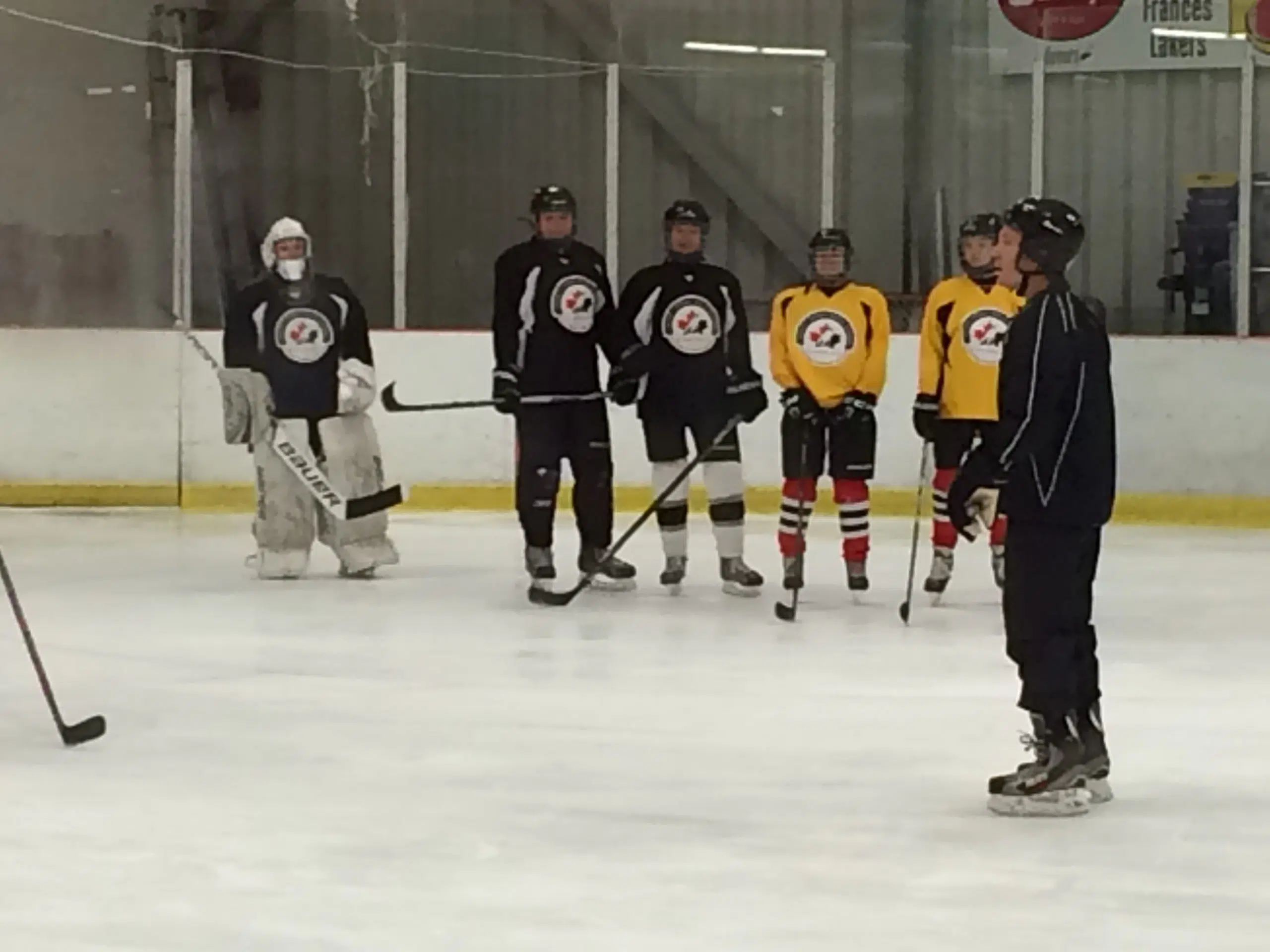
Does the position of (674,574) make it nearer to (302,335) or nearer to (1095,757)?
(302,335)

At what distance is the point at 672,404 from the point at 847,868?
3.18 metres

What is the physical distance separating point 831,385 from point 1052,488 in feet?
8.74

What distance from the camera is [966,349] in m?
5.95

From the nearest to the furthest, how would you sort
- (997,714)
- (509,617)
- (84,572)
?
(997,714)
(509,617)
(84,572)

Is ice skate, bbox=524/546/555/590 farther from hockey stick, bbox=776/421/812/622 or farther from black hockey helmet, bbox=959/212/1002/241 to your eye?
black hockey helmet, bbox=959/212/1002/241

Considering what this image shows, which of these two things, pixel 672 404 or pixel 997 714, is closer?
pixel 997 714

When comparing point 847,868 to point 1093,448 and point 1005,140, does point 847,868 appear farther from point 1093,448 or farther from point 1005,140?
point 1005,140

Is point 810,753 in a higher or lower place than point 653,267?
lower

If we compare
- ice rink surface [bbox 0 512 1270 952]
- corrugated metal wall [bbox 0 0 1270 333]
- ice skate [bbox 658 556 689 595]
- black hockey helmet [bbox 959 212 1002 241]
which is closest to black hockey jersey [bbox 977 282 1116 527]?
ice rink surface [bbox 0 512 1270 952]

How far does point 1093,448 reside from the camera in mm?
3404

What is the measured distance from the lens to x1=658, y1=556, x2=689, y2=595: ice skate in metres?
6.36

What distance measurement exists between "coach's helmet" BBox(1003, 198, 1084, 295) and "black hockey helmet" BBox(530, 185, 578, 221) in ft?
9.07

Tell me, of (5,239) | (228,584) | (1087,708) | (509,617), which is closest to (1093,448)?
(1087,708)

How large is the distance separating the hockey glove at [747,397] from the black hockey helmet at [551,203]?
66cm
